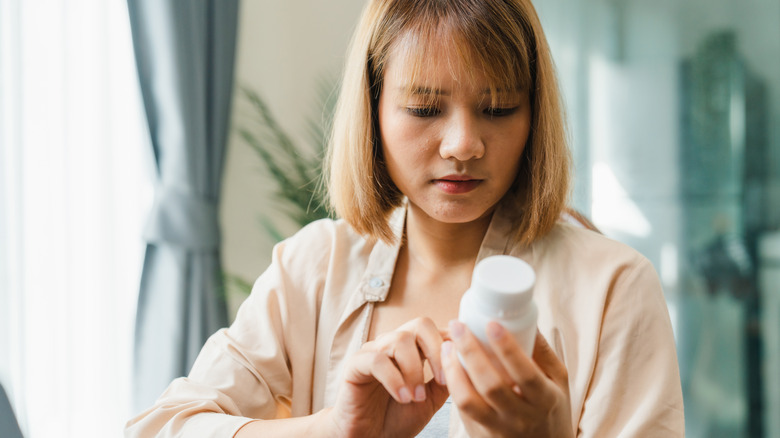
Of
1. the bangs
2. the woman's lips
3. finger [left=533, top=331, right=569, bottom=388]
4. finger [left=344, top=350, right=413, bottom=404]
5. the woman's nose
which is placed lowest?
finger [left=344, top=350, right=413, bottom=404]

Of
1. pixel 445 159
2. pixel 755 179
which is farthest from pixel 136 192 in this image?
pixel 755 179

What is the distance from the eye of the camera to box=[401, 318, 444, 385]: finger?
63 centimetres

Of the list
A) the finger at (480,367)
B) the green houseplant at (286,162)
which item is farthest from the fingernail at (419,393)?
the green houseplant at (286,162)

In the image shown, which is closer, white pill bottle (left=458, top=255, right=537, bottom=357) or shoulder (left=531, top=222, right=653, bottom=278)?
white pill bottle (left=458, top=255, right=537, bottom=357)

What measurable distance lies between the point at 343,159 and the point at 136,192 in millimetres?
1104

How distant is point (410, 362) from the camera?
2.08 feet

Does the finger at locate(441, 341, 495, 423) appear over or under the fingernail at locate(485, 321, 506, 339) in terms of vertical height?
under

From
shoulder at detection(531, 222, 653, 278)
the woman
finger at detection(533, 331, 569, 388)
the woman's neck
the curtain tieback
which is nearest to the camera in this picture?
finger at detection(533, 331, 569, 388)

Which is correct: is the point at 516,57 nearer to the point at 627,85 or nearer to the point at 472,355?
the point at 472,355

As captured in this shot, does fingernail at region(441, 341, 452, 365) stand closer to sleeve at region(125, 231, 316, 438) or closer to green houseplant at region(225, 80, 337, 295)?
sleeve at region(125, 231, 316, 438)

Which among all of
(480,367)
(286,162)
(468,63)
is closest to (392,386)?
(480,367)

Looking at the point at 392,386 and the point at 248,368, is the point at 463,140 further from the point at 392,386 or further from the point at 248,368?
the point at 248,368

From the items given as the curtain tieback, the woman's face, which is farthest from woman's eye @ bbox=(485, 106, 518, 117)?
the curtain tieback

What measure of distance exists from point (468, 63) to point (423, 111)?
0.09 meters
